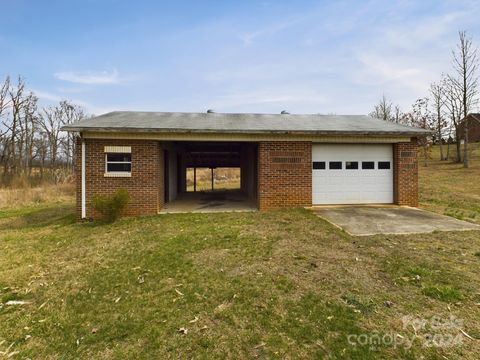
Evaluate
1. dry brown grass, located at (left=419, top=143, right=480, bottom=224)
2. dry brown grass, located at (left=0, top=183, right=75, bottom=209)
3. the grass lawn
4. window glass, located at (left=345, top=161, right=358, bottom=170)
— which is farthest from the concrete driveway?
dry brown grass, located at (left=0, top=183, right=75, bottom=209)

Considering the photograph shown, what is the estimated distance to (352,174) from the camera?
11.1 meters

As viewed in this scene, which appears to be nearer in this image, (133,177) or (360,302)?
(360,302)

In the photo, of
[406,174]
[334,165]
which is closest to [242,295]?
[334,165]

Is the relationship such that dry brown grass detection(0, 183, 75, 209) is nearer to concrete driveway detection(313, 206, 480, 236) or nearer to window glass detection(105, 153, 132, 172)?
window glass detection(105, 153, 132, 172)

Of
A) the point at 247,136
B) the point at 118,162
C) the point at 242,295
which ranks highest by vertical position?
the point at 247,136

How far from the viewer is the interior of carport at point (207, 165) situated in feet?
41.0

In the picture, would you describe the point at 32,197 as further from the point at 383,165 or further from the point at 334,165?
the point at 383,165

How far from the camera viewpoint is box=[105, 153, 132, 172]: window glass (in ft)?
32.9

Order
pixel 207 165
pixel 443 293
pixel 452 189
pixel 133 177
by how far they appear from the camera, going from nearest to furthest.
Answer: pixel 443 293, pixel 133 177, pixel 452 189, pixel 207 165

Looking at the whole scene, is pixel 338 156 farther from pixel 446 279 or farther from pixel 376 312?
pixel 376 312

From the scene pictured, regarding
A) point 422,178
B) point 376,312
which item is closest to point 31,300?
point 376,312

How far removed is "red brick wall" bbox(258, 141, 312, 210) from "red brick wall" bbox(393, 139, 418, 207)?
134 inches

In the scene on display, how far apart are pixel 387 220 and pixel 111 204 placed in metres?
8.37

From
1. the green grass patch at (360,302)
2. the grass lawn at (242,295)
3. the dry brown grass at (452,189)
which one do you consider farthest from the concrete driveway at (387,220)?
the green grass patch at (360,302)
